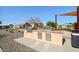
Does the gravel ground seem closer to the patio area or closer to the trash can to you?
the patio area

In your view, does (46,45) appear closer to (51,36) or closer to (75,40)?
(51,36)

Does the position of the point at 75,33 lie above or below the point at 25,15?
below

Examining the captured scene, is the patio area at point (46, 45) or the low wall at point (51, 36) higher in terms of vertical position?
the low wall at point (51, 36)

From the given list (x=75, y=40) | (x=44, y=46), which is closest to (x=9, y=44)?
(x=44, y=46)

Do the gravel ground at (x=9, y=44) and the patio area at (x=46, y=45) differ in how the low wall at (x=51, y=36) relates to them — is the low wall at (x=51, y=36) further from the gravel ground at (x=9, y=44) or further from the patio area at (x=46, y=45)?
the gravel ground at (x=9, y=44)

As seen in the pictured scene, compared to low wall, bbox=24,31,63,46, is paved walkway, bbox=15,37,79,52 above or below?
below

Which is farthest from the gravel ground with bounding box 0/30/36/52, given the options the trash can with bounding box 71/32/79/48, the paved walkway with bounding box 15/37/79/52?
the trash can with bounding box 71/32/79/48

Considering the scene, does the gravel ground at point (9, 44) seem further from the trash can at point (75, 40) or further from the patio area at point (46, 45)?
the trash can at point (75, 40)

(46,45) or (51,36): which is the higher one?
(51,36)

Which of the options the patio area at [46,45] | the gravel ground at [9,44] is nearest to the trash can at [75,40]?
the patio area at [46,45]
